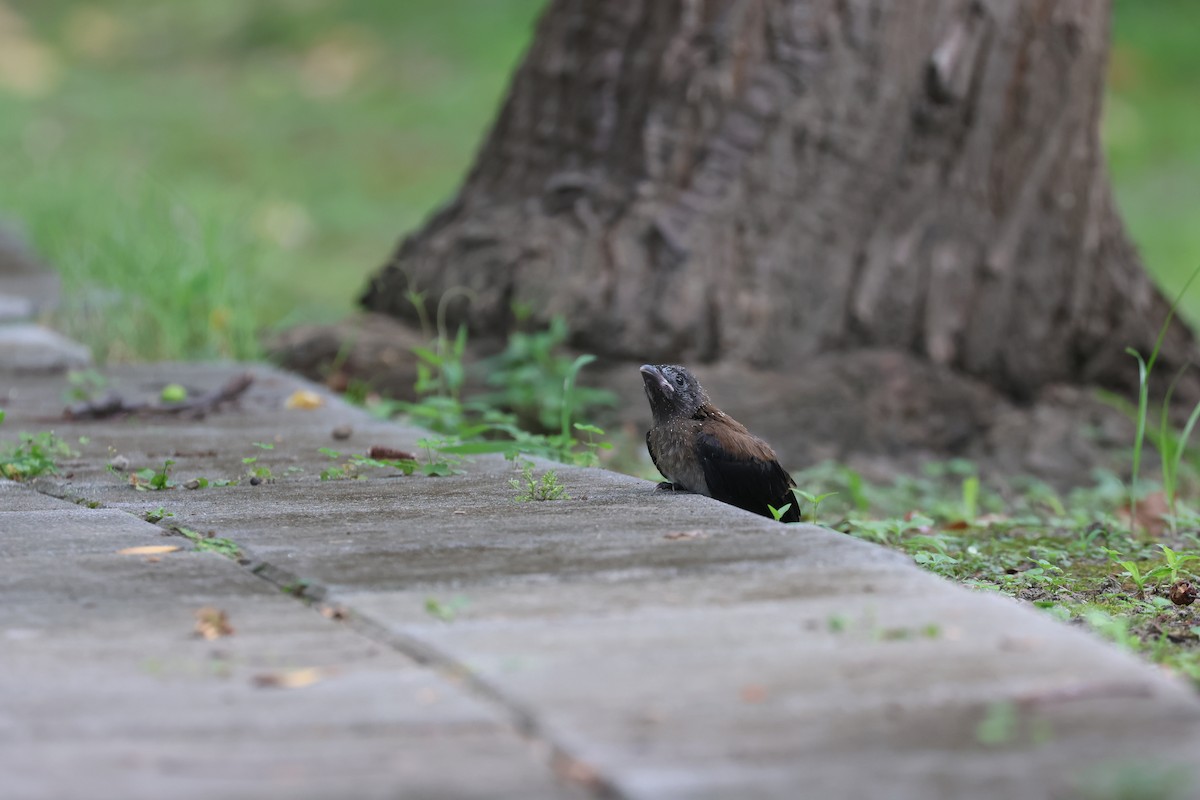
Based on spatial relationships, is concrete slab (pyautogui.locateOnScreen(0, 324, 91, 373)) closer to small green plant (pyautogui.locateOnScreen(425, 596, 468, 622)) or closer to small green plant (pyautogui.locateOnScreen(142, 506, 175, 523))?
small green plant (pyautogui.locateOnScreen(142, 506, 175, 523))

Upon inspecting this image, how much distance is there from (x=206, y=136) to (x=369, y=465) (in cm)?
1431

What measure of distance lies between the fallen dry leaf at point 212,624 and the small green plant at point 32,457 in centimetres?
157

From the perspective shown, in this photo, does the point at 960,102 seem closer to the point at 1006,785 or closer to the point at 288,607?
the point at 288,607

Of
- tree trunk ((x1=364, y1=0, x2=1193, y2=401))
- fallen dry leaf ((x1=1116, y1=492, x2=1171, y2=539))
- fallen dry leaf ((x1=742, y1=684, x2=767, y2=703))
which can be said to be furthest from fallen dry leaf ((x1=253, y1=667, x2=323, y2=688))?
tree trunk ((x1=364, y1=0, x2=1193, y2=401))

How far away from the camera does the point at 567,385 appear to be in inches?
160

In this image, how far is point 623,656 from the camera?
6.86 feet

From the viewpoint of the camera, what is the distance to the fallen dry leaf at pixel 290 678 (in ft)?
6.60

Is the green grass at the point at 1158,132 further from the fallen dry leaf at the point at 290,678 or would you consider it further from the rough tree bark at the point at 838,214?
the fallen dry leaf at the point at 290,678

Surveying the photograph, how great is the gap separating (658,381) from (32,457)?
1.56 meters

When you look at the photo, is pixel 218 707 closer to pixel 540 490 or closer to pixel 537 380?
pixel 540 490

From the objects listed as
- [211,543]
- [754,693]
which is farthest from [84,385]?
[754,693]

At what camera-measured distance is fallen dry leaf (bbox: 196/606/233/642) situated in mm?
2227

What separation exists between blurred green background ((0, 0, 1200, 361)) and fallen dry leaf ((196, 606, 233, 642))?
13.0 feet

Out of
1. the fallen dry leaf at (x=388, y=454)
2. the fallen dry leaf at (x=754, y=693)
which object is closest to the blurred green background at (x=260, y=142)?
the fallen dry leaf at (x=388, y=454)
